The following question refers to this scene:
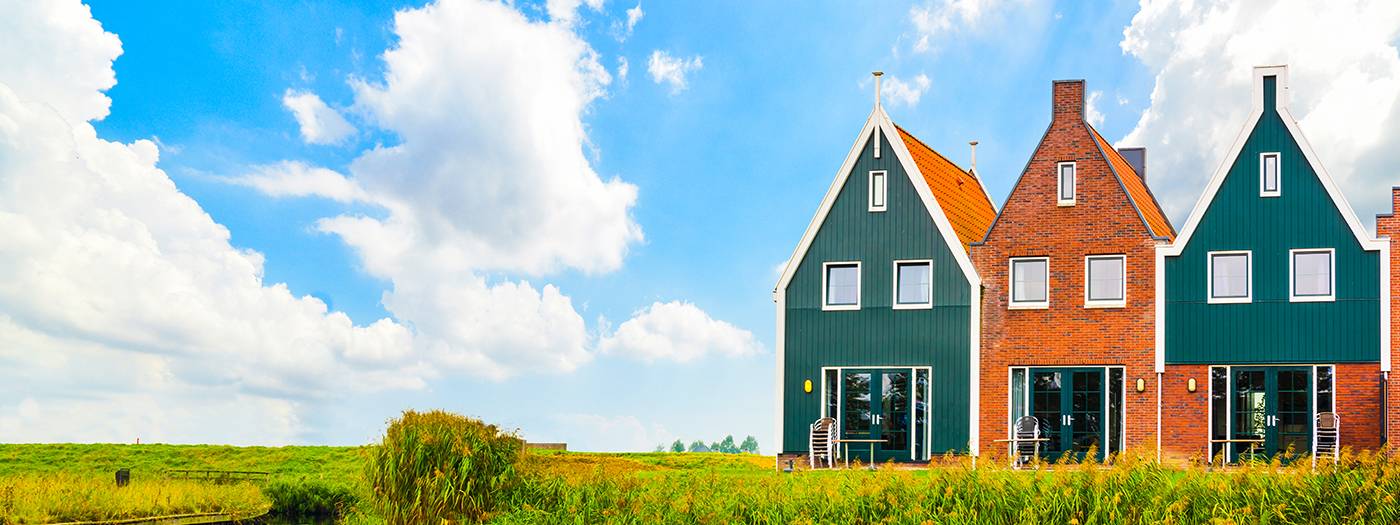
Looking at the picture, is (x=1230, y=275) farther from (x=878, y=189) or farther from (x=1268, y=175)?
(x=878, y=189)

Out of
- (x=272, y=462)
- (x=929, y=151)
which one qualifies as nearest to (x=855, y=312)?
(x=929, y=151)

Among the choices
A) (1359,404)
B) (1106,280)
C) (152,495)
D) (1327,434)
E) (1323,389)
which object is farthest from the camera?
(1106,280)

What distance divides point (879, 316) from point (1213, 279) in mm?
6476

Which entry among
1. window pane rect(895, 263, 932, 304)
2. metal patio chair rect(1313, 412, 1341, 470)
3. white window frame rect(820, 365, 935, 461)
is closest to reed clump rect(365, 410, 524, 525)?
white window frame rect(820, 365, 935, 461)

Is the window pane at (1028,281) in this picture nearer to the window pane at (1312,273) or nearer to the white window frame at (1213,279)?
the white window frame at (1213,279)

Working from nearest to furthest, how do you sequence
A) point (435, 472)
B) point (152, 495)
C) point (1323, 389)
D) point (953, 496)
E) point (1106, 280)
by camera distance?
point (953, 496) → point (435, 472) → point (152, 495) → point (1323, 389) → point (1106, 280)

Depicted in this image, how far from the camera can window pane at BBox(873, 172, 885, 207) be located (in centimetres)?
2731

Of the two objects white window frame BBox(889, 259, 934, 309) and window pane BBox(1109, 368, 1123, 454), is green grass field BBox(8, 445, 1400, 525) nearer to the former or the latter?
white window frame BBox(889, 259, 934, 309)

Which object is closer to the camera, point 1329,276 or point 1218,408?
point 1329,276

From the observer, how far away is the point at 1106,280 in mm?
26562

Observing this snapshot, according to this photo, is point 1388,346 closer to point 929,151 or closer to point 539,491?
point 929,151

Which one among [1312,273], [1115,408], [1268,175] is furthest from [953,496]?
[1268,175]

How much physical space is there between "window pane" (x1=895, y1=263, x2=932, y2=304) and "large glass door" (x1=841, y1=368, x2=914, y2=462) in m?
1.43

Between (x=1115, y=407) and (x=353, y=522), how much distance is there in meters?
15.7
